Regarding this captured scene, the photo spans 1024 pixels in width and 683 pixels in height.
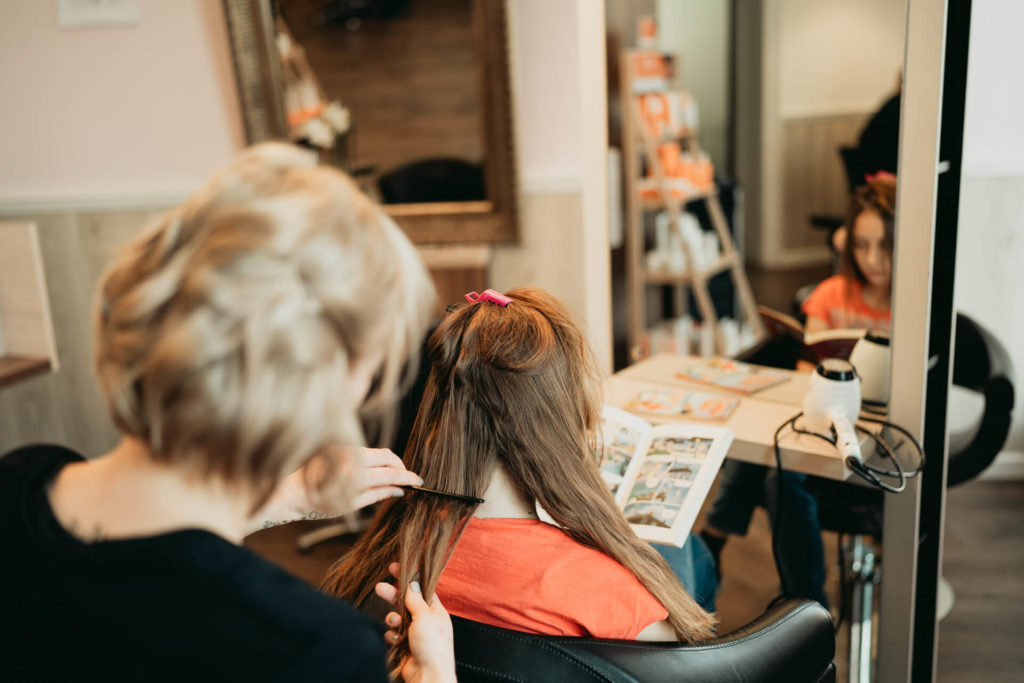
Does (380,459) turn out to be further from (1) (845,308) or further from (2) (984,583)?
(2) (984,583)

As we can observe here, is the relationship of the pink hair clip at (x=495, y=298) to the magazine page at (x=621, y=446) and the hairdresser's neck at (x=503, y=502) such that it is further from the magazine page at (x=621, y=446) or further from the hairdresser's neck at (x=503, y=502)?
the magazine page at (x=621, y=446)

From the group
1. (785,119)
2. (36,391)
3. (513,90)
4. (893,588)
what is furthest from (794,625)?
(36,391)

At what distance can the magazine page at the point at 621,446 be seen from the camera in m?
1.49

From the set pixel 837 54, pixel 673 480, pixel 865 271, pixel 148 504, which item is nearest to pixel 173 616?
pixel 148 504

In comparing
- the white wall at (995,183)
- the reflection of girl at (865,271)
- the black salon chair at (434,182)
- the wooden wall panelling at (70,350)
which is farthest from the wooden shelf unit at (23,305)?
the white wall at (995,183)

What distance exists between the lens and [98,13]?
2891 millimetres

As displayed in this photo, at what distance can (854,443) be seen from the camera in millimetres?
1404

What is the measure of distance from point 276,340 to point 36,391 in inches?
125

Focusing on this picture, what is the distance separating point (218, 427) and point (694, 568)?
1.23 m

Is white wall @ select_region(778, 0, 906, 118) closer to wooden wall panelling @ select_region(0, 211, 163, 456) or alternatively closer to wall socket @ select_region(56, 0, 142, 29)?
wall socket @ select_region(56, 0, 142, 29)

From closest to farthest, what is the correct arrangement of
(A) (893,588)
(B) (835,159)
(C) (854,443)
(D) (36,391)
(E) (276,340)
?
(E) (276,340), (C) (854,443), (A) (893,588), (B) (835,159), (D) (36,391)

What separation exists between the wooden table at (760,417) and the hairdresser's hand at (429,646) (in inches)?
20.6

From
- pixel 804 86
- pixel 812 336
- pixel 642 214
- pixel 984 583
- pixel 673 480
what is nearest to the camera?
pixel 673 480

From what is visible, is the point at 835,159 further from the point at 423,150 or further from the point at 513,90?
the point at 423,150
